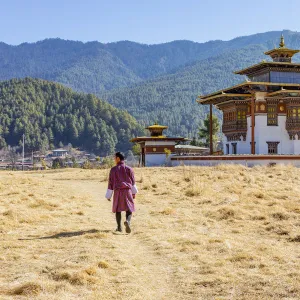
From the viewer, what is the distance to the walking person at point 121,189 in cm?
1127

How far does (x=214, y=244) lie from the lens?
31.5ft

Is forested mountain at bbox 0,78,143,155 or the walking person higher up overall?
forested mountain at bbox 0,78,143,155

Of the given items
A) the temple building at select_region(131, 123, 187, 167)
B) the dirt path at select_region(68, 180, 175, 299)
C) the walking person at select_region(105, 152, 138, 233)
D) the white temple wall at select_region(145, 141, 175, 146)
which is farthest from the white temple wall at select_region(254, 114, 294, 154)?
the walking person at select_region(105, 152, 138, 233)

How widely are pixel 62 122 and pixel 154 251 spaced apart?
159608mm

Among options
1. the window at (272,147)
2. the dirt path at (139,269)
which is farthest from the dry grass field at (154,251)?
the window at (272,147)

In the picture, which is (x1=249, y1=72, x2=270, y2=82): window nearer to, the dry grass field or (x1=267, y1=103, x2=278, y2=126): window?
(x1=267, y1=103, x2=278, y2=126): window

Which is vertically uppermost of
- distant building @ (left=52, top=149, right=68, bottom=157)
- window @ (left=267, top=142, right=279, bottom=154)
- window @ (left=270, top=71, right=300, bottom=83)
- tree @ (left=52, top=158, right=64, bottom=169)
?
window @ (left=270, top=71, right=300, bottom=83)

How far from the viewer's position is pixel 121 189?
11.4 metres

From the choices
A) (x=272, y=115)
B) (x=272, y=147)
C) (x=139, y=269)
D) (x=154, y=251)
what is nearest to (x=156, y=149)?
(x=272, y=147)

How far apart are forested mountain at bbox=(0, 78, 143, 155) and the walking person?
148 meters

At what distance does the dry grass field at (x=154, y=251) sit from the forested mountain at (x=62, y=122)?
476ft

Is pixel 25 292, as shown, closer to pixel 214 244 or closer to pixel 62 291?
pixel 62 291

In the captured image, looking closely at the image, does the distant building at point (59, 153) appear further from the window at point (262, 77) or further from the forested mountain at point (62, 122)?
the window at point (262, 77)

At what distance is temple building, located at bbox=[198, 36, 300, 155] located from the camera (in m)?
43.0
